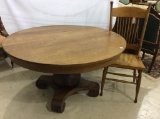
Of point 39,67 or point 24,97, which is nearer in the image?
point 39,67

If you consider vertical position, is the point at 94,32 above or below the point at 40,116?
above

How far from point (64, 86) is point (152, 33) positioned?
149 centimetres

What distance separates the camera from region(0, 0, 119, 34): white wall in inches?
89.8

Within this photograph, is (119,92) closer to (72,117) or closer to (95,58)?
(72,117)

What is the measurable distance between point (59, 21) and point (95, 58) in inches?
53.8

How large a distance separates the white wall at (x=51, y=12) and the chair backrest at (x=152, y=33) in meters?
0.55

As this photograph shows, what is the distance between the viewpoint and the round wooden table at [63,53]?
1.21 m

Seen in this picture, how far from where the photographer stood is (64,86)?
1895mm

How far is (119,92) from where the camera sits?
81.1 inches

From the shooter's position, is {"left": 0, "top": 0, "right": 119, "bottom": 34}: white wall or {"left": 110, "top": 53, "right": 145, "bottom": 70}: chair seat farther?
{"left": 0, "top": 0, "right": 119, "bottom": 34}: white wall

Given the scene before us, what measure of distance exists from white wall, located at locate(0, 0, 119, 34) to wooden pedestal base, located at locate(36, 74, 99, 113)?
883 millimetres

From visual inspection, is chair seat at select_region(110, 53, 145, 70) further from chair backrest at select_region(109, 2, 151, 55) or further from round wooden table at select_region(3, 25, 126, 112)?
round wooden table at select_region(3, 25, 126, 112)

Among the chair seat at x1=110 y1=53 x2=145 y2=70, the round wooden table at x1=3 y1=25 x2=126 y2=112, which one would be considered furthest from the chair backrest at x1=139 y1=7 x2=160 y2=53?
the round wooden table at x1=3 y1=25 x2=126 y2=112

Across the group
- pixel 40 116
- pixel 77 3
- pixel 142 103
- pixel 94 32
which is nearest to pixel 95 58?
pixel 94 32
